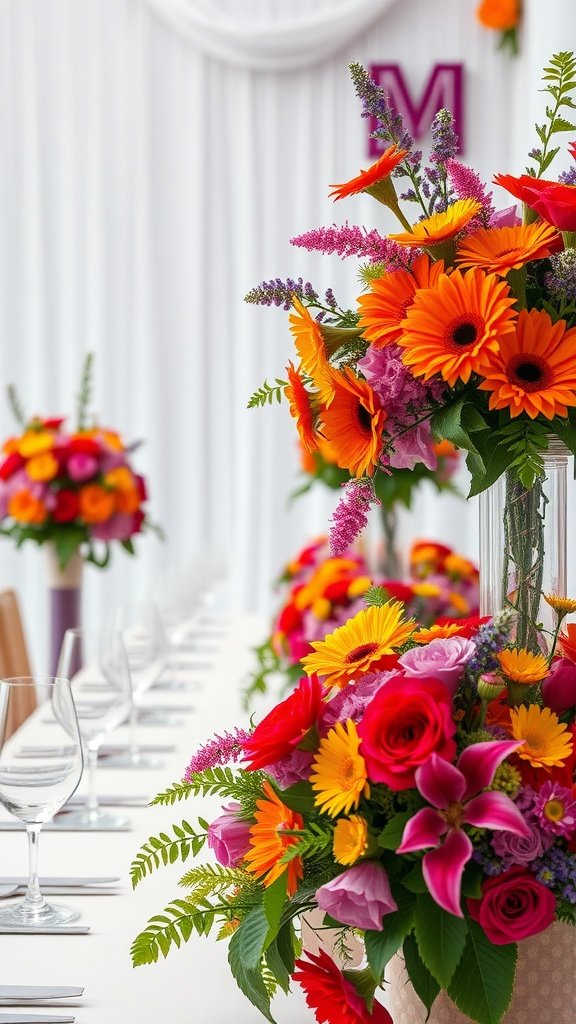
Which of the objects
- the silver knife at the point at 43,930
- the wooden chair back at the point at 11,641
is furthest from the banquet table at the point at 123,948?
the wooden chair back at the point at 11,641

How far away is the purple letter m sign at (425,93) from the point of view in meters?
4.84

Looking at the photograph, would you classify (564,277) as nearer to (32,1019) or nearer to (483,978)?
(483,978)

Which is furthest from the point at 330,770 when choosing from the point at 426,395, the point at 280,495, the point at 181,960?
the point at 280,495

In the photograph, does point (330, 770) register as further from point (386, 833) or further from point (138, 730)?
point (138, 730)

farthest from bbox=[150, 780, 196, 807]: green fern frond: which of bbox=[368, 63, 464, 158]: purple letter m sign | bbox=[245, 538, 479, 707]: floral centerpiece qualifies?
bbox=[368, 63, 464, 158]: purple letter m sign

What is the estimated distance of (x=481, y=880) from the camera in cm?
77

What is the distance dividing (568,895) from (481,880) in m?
0.06

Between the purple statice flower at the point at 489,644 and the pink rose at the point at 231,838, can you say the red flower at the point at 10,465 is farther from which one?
the purple statice flower at the point at 489,644

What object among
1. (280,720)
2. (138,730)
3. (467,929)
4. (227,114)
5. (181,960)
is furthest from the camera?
(227,114)

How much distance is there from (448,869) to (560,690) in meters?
0.20

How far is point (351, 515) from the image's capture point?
0.89 meters

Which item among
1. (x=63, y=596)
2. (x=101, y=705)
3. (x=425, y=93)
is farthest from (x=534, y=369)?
(x=425, y=93)

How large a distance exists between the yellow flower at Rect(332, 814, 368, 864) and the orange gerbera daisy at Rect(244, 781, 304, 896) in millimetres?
42

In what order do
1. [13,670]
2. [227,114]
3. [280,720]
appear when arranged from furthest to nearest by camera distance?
1. [227,114]
2. [13,670]
3. [280,720]
